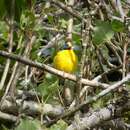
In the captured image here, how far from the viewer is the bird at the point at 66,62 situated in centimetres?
168

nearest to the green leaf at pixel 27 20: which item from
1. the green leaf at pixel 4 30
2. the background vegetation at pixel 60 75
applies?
the background vegetation at pixel 60 75

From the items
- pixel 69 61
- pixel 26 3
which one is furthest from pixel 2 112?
pixel 26 3

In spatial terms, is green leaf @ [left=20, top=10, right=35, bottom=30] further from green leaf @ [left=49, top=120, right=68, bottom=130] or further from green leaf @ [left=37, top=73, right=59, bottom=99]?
green leaf @ [left=49, top=120, right=68, bottom=130]

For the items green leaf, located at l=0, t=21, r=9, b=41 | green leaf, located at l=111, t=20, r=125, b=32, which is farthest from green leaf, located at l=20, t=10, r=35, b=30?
green leaf, located at l=111, t=20, r=125, b=32

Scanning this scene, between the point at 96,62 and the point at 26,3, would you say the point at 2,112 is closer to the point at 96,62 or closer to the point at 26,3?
the point at 26,3

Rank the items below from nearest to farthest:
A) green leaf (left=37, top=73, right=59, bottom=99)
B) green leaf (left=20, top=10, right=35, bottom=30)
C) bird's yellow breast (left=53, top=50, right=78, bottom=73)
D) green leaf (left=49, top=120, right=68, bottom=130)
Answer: green leaf (left=49, top=120, right=68, bottom=130) < green leaf (left=37, top=73, right=59, bottom=99) < green leaf (left=20, top=10, right=35, bottom=30) < bird's yellow breast (left=53, top=50, right=78, bottom=73)

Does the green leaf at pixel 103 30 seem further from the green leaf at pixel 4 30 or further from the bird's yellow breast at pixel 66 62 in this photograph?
the green leaf at pixel 4 30

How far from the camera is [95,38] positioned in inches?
55.6

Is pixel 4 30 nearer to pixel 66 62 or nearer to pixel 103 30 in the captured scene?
pixel 66 62

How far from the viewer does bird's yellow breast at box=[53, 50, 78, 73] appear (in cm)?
168

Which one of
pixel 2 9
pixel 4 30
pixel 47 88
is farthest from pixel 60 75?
pixel 4 30

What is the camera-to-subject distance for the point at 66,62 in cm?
171

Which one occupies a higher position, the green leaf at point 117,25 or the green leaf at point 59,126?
the green leaf at point 117,25

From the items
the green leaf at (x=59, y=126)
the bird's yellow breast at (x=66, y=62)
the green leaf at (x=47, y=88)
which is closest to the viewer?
the green leaf at (x=59, y=126)
